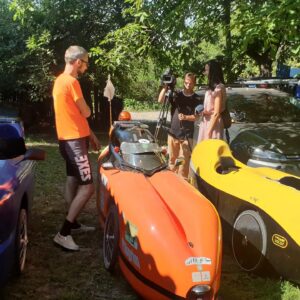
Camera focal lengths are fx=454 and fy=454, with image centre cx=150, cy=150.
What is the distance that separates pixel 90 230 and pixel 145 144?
1.28 m

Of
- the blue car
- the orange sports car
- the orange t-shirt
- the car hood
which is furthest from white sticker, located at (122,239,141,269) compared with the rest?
the car hood

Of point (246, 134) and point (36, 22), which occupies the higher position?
point (36, 22)

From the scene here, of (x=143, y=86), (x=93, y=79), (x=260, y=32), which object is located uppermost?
(x=260, y=32)

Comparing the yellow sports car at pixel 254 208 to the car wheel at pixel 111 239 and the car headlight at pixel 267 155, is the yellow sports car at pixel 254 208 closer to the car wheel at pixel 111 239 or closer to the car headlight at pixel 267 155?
the car wheel at pixel 111 239

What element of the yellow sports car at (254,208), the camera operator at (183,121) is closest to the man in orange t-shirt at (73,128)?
the yellow sports car at (254,208)

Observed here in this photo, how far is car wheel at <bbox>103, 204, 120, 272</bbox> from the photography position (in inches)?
150

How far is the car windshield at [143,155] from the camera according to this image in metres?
4.26

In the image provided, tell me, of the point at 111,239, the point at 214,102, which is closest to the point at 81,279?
the point at 111,239

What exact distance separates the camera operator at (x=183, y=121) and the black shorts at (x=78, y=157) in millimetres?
2080

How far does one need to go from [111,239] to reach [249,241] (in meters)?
1.23

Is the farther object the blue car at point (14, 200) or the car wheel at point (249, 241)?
the car wheel at point (249, 241)

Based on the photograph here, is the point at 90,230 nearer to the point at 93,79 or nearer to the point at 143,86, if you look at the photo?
the point at 93,79

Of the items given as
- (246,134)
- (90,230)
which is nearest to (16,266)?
(90,230)

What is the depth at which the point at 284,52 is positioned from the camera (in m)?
12.3
